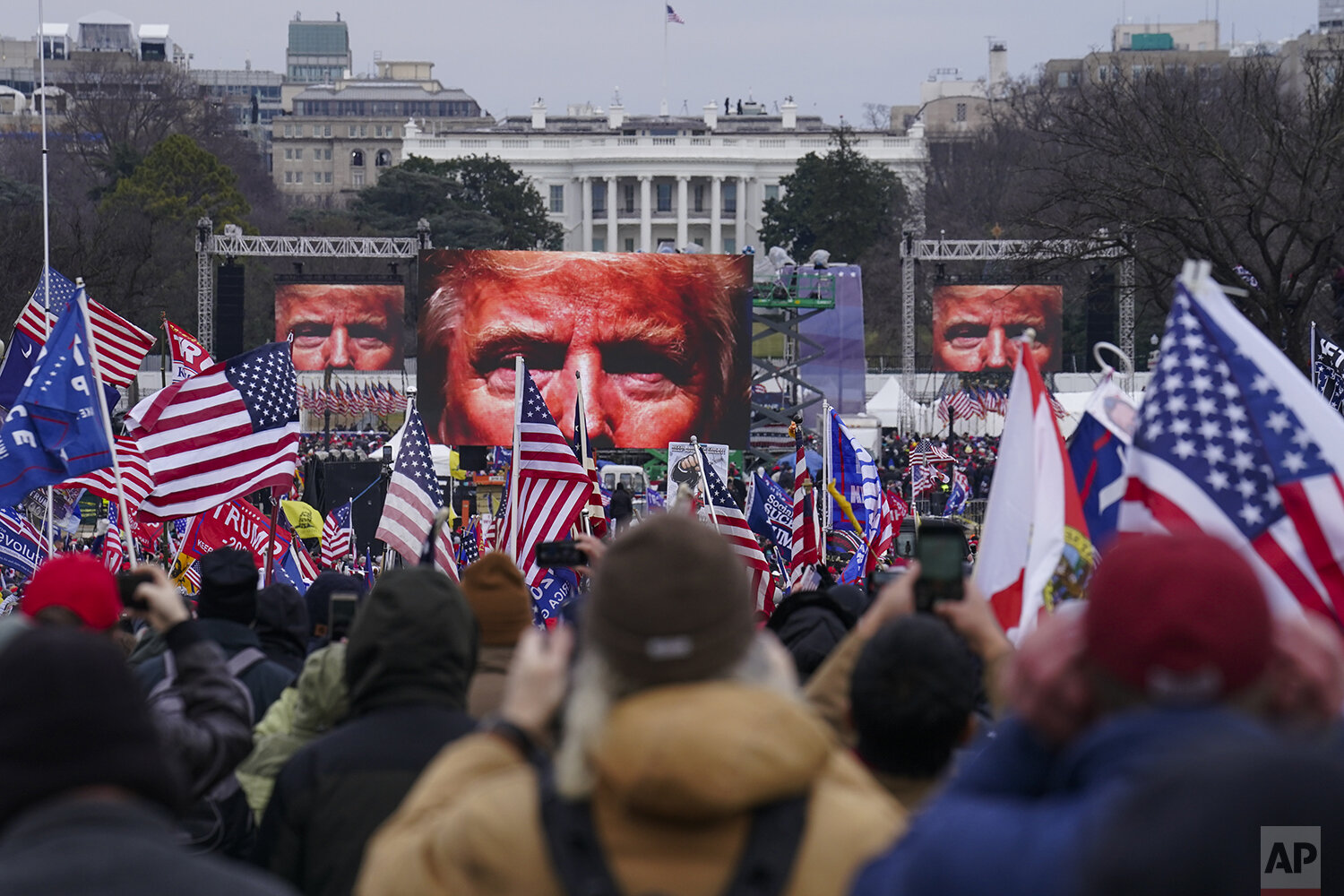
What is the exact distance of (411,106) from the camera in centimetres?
15812

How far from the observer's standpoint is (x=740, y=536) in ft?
36.9

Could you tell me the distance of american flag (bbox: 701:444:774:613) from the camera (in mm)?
10273

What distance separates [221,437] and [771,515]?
6.15m

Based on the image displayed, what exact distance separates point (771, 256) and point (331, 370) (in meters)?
11.6

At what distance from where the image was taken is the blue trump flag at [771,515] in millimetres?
15094

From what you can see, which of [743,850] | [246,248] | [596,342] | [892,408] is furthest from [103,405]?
[892,408]

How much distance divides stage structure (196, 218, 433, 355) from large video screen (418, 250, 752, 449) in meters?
3.43

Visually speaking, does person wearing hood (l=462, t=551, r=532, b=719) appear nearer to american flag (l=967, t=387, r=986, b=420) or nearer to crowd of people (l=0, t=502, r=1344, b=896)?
crowd of people (l=0, t=502, r=1344, b=896)

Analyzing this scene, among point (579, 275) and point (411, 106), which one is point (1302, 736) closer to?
point (579, 275)

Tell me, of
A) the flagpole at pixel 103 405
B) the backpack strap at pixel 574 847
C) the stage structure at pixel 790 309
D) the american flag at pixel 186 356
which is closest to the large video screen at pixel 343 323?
the stage structure at pixel 790 309

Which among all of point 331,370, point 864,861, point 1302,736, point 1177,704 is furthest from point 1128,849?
point 331,370

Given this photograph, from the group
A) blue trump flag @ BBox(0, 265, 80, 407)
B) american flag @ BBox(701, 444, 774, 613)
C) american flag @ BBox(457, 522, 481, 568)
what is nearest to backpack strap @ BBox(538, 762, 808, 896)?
american flag @ BBox(701, 444, 774, 613)

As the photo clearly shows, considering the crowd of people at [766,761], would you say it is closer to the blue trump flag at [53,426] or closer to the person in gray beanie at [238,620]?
the person in gray beanie at [238,620]

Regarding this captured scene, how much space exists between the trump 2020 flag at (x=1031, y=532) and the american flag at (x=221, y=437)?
592cm
